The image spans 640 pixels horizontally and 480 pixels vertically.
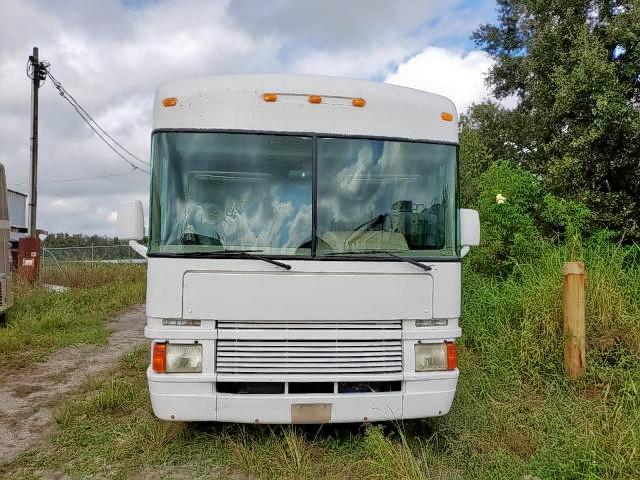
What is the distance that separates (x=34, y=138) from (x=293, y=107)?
15.9 meters

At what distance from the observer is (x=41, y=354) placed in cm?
807

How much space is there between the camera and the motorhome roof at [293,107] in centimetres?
413

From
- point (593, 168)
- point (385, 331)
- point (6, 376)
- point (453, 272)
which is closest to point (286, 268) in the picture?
point (385, 331)

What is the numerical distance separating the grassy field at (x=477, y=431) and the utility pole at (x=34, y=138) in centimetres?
1237

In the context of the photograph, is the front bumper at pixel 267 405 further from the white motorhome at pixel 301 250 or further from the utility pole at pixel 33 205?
the utility pole at pixel 33 205

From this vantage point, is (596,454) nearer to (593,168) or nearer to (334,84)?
(334,84)

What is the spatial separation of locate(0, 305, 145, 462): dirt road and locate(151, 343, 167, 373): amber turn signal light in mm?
1572

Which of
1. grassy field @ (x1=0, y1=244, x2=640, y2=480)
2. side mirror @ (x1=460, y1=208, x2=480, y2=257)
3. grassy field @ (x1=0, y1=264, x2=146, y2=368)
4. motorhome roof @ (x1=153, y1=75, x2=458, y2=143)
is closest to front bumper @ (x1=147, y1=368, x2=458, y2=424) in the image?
grassy field @ (x1=0, y1=244, x2=640, y2=480)

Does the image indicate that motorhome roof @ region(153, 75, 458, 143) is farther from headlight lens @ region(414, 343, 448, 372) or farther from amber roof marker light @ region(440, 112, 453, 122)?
headlight lens @ region(414, 343, 448, 372)

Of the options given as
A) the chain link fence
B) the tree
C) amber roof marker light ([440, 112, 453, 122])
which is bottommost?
the chain link fence

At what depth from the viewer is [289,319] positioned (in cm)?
394

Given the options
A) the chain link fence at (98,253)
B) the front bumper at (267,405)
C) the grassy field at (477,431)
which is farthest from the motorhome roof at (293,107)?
the chain link fence at (98,253)

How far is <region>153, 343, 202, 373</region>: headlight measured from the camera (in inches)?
154

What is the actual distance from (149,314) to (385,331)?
5.48 feet
